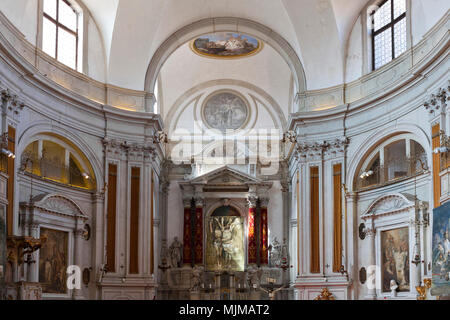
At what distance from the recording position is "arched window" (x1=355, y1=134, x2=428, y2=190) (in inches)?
821

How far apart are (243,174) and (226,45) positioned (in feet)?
21.1

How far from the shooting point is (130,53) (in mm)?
25891

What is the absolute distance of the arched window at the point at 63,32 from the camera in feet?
73.9

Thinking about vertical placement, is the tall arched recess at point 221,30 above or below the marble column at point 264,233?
above

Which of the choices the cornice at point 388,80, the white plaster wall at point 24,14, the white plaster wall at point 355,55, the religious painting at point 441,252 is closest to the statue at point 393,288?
the religious painting at point 441,252

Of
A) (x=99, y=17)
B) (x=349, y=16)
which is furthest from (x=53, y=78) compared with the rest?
(x=349, y=16)

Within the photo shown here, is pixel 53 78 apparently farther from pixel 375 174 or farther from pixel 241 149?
pixel 241 149

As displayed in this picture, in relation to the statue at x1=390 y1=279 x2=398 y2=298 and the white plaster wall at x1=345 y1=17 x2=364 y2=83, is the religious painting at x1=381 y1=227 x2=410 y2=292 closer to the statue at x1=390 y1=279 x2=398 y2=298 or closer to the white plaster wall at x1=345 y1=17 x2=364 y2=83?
the statue at x1=390 y1=279 x2=398 y2=298

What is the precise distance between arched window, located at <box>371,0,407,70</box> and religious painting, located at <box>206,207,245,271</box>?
12.4 meters

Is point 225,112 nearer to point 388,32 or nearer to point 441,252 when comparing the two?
point 388,32

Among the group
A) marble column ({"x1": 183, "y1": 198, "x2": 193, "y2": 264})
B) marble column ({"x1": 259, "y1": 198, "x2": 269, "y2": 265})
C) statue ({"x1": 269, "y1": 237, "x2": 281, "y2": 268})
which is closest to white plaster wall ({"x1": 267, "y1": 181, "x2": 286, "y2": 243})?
marble column ({"x1": 259, "y1": 198, "x2": 269, "y2": 265})

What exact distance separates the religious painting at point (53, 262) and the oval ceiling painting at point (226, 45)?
529 inches

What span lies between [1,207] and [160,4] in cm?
1093

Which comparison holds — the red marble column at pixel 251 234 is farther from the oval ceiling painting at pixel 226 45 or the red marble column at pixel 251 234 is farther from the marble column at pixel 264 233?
the oval ceiling painting at pixel 226 45
